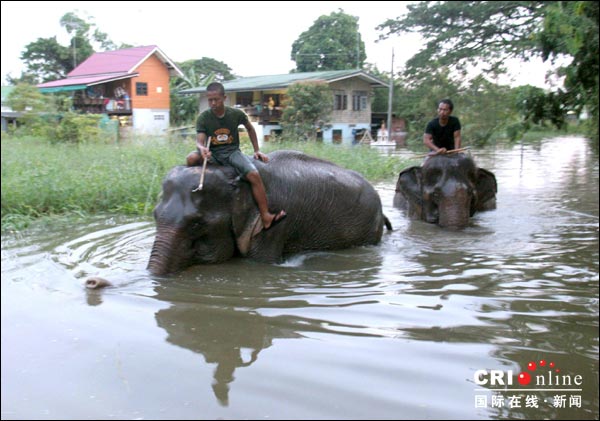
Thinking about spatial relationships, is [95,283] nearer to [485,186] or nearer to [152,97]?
[485,186]

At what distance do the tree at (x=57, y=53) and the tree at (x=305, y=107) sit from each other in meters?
19.3

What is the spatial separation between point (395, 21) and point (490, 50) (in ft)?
15.3

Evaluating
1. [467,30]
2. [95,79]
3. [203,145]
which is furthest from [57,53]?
[203,145]

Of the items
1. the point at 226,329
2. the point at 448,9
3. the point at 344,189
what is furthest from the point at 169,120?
the point at 226,329

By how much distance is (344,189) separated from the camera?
6.54m

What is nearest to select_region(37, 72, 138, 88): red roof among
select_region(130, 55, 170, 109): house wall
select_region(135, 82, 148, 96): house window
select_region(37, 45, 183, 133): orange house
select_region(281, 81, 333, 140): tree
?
select_region(37, 45, 183, 133): orange house

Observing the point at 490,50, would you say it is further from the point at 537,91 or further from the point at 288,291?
the point at 288,291

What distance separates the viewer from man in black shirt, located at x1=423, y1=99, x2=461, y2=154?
761 centimetres

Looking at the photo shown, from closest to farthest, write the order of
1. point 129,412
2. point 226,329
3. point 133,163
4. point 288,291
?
point 129,412, point 226,329, point 288,291, point 133,163

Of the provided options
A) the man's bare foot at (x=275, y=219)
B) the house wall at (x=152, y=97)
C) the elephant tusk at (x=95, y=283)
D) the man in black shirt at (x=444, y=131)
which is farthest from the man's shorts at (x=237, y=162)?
the house wall at (x=152, y=97)

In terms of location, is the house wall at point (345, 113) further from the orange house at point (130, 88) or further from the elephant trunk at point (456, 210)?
the elephant trunk at point (456, 210)

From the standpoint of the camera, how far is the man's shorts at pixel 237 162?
5.26 metres

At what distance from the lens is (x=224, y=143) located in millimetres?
5406

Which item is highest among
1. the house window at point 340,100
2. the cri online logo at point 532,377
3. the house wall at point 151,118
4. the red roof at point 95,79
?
the red roof at point 95,79
